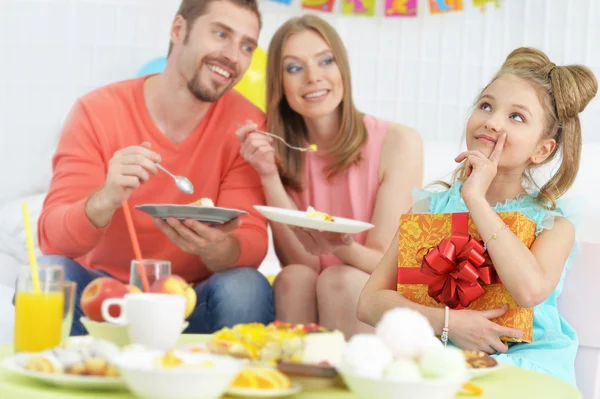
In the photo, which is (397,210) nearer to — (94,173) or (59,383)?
(94,173)

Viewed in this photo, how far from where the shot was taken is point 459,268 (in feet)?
5.05

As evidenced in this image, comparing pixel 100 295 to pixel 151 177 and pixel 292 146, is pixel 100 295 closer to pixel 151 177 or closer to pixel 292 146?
pixel 151 177

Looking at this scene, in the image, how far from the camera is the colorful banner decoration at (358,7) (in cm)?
344

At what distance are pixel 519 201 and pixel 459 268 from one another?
28cm

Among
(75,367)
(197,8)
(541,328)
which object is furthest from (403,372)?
(197,8)

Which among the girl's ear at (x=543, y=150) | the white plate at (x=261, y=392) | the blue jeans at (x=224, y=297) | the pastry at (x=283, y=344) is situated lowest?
the blue jeans at (x=224, y=297)

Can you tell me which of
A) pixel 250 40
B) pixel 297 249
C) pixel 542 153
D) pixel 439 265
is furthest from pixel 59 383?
pixel 250 40

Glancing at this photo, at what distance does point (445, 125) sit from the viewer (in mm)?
3467

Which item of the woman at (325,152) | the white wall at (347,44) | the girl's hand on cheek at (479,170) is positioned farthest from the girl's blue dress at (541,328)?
the white wall at (347,44)

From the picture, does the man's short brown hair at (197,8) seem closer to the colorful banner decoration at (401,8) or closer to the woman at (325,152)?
the woman at (325,152)

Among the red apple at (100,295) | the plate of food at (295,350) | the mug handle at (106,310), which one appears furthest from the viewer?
the red apple at (100,295)

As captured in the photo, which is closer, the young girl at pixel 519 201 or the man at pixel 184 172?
the young girl at pixel 519 201

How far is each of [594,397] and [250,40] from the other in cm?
123

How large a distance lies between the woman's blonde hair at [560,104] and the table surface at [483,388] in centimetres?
65
